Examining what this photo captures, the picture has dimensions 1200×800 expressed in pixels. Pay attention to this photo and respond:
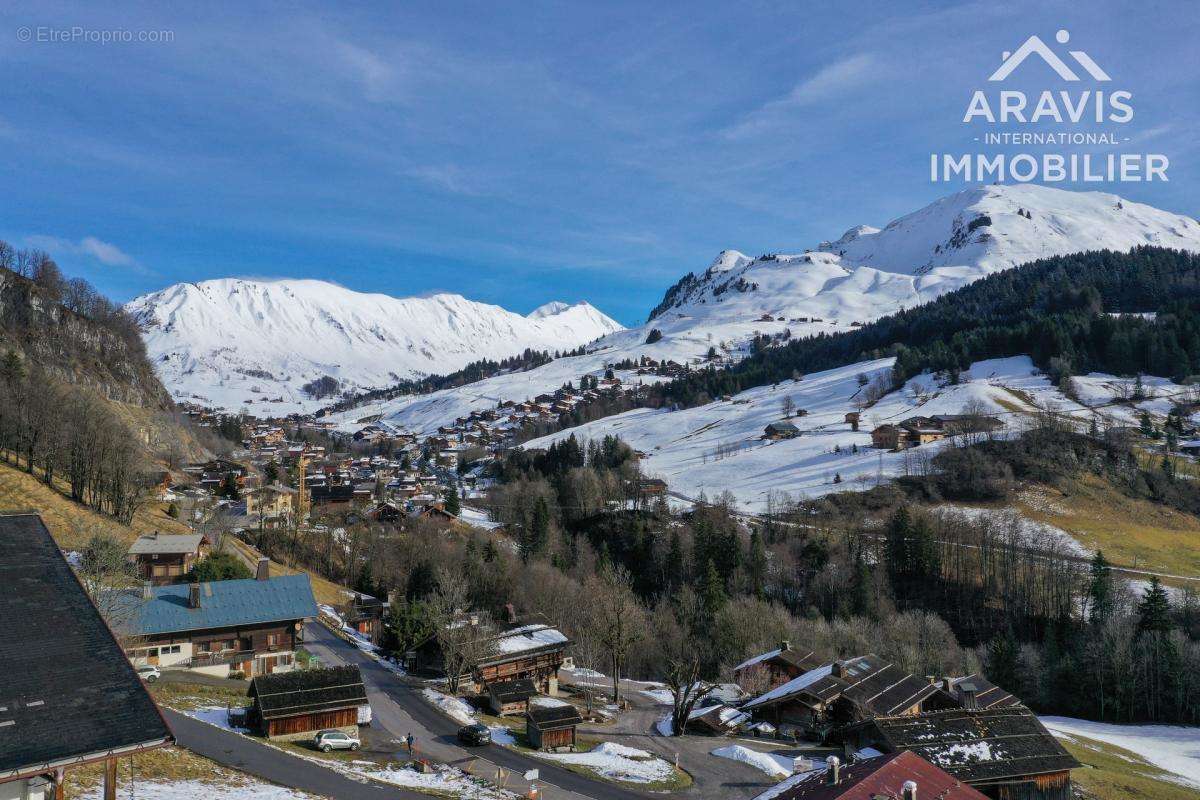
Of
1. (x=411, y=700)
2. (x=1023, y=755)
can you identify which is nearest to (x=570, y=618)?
(x=411, y=700)

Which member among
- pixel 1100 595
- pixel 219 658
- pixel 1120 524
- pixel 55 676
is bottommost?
pixel 1100 595

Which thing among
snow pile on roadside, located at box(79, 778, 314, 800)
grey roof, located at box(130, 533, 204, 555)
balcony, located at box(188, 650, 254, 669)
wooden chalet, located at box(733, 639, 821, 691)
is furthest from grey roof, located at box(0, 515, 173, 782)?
wooden chalet, located at box(733, 639, 821, 691)

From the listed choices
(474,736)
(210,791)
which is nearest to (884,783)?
(210,791)

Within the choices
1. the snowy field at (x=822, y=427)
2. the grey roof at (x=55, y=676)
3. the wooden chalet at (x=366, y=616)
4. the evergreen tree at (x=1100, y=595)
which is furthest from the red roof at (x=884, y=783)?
the snowy field at (x=822, y=427)

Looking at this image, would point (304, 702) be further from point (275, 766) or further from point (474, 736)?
point (474, 736)

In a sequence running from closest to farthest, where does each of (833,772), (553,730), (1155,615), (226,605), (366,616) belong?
(833,772) < (553,730) < (226,605) < (1155,615) < (366,616)

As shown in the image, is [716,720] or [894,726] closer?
[894,726]
